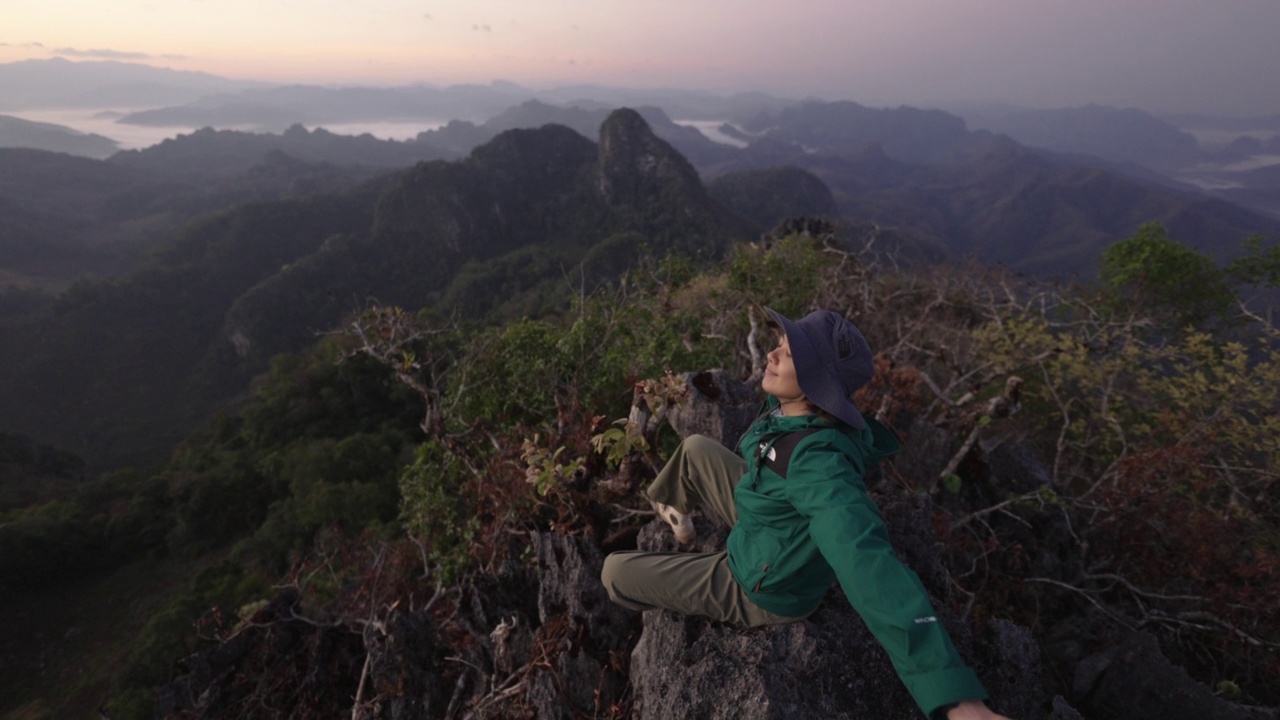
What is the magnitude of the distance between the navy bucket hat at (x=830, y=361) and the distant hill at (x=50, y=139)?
221m

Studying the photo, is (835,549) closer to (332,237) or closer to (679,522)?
(679,522)

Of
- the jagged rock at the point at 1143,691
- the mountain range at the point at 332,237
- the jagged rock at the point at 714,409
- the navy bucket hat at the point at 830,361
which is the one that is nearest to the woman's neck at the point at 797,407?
the navy bucket hat at the point at 830,361

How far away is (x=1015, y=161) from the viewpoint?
176125 mm

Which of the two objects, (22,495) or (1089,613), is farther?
(22,495)

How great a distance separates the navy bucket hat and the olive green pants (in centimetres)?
83

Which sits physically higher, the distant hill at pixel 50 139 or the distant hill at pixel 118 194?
the distant hill at pixel 50 139

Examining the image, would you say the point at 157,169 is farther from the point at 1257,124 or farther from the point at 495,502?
the point at 1257,124

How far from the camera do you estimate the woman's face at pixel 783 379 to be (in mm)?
2123

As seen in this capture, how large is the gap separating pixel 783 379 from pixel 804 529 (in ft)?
1.88

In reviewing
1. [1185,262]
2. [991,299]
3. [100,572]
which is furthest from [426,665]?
[100,572]

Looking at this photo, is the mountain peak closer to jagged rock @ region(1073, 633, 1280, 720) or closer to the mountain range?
the mountain range

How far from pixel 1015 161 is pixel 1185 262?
207909 millimetres

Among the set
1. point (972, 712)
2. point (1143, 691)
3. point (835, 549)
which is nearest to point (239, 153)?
point (835, 549)

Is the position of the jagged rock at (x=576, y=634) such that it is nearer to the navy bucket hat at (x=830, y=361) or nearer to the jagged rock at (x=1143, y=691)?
the navy bucket hat at (x=830, y=361)
